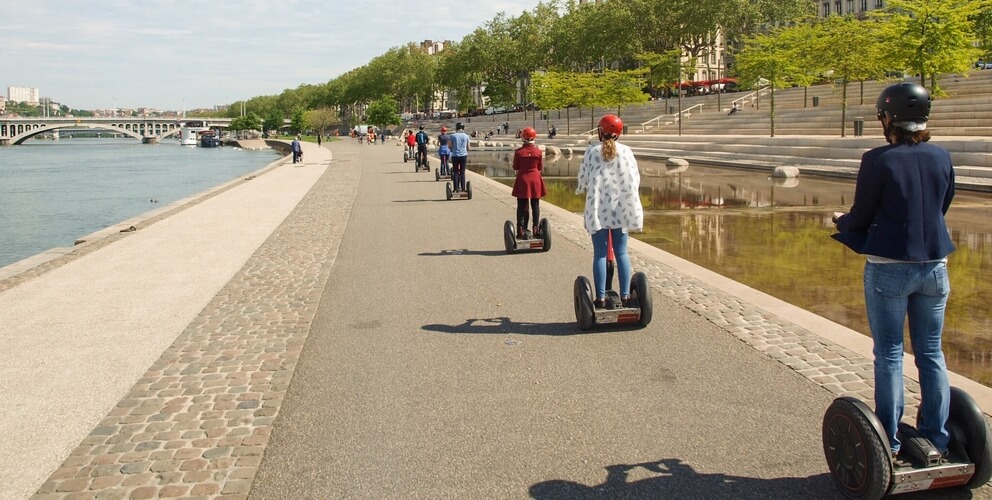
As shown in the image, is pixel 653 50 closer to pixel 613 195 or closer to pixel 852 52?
pixel 852 52

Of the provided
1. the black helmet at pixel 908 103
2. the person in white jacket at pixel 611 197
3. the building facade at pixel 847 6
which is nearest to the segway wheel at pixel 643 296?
the person in white jacket at pixel 611 197

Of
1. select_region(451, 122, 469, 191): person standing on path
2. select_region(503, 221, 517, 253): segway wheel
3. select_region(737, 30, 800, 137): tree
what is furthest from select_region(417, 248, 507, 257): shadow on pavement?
select_region(737, 30, 800, 137): tree

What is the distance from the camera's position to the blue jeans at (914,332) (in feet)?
11.5

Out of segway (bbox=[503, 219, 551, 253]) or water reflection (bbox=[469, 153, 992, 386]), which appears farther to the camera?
segway (bbox=[503, 219, 551, 253])

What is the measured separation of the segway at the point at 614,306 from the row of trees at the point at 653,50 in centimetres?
2686

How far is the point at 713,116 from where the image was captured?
187ft

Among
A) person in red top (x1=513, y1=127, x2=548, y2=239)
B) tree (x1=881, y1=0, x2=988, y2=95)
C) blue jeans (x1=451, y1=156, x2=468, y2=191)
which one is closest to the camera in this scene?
person in red top (x1=513, y1=127, x2=548, y2=239)

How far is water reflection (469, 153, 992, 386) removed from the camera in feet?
23.7

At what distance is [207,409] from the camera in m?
5.14

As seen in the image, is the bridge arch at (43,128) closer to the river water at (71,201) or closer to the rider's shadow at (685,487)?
the river water at (71,201)

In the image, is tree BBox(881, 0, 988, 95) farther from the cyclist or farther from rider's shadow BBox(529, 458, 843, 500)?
rider's shadow BBox(529, 458, 843, 500)

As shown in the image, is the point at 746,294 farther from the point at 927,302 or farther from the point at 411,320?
the point at 927,302

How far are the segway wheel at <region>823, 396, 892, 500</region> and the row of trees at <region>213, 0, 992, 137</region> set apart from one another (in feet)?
96.4

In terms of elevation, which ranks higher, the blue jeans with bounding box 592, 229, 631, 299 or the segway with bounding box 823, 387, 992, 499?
the blue jeans with bounding box 592, 229, 631, 299
